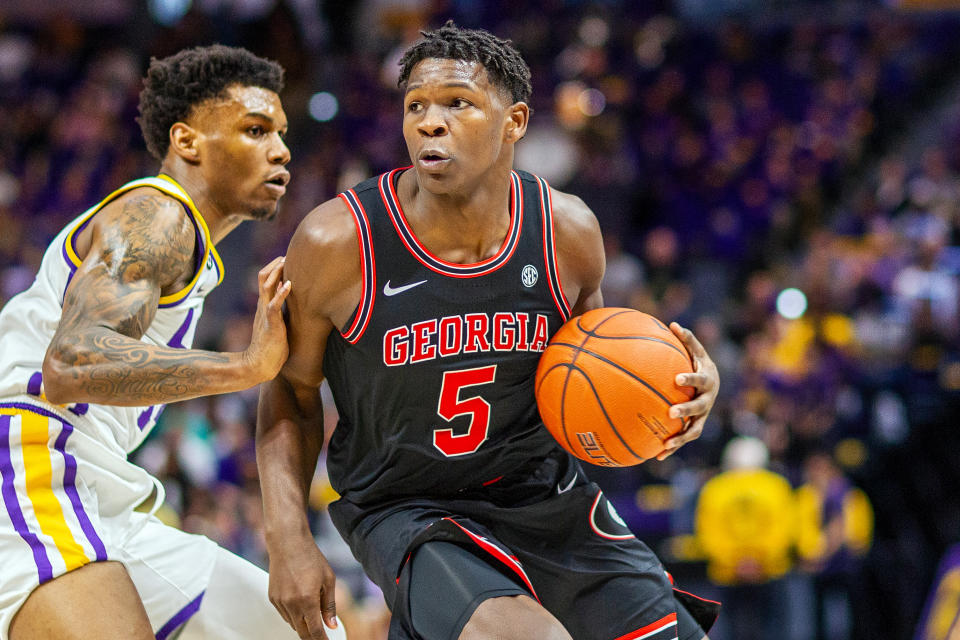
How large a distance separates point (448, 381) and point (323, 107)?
10353 mm

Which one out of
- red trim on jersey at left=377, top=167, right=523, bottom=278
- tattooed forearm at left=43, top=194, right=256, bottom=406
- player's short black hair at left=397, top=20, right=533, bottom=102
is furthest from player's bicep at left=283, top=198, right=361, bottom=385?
player's short black hair at left=397, top=20, right=533, bottom=102

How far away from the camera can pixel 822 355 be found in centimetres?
891

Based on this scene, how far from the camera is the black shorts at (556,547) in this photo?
304 centimetres

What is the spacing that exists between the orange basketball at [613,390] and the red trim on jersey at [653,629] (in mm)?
504

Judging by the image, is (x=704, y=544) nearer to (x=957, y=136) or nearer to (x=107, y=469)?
(x=107, y=469)

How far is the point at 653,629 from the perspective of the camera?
3.13 meters

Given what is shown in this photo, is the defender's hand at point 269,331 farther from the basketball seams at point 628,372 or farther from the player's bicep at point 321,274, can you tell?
the basketball seams at point 628,372

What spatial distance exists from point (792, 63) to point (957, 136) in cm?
230

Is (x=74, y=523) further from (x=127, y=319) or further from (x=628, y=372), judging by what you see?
(x=628, y=372)

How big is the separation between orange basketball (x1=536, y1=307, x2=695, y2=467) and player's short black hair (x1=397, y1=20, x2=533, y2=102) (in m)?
0.78

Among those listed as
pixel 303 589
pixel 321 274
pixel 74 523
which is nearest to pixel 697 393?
pixel 321 274

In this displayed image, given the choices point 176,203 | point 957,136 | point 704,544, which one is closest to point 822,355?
point 704,544

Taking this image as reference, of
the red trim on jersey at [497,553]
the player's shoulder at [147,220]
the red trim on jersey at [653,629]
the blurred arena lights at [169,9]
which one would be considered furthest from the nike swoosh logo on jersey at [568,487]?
the blurred arena lights at [169,9]

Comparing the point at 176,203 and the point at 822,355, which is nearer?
the point at 176,203
